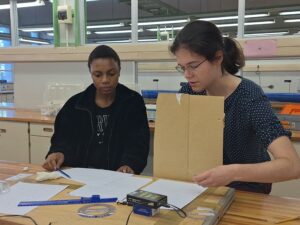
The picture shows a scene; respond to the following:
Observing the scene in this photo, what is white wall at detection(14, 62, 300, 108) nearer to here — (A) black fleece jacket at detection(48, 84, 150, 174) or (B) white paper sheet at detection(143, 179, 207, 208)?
(A) black fleece jacket at detection(48, 84, 150, 174)

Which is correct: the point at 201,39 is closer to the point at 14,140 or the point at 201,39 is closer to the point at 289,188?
the point at 289,188

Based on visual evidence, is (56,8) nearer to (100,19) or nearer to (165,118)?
(165,118)

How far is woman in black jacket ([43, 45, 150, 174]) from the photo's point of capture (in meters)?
1.67

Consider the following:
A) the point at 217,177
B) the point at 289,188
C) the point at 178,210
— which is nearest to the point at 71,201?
the point at 178,210

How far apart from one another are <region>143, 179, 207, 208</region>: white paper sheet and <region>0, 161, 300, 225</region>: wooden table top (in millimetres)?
45

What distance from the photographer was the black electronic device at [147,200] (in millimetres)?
878

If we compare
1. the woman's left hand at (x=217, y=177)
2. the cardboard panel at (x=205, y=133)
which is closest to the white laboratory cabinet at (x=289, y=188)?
the cardboard panel at (x=205, y=133)

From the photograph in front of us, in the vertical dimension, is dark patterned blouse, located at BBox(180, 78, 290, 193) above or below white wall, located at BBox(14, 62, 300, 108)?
below

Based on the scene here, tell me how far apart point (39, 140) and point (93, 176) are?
6.23ft

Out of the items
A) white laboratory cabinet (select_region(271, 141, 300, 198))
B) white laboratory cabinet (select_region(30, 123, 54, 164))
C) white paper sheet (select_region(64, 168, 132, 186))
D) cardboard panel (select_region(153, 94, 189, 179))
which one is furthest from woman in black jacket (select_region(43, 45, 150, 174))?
white laboratory cabinet (select_region(30, 123, 54, 164))

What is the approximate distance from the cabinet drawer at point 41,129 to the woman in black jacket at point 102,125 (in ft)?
4.10

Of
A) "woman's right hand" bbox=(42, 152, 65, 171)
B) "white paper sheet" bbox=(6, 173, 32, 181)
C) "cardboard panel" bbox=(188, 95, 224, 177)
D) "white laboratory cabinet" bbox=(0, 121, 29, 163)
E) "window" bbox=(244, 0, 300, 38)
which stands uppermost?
"window" bbox=(244, 0, 300, 38)

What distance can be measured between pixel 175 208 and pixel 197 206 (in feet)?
0.23

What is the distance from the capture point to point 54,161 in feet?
4.64
